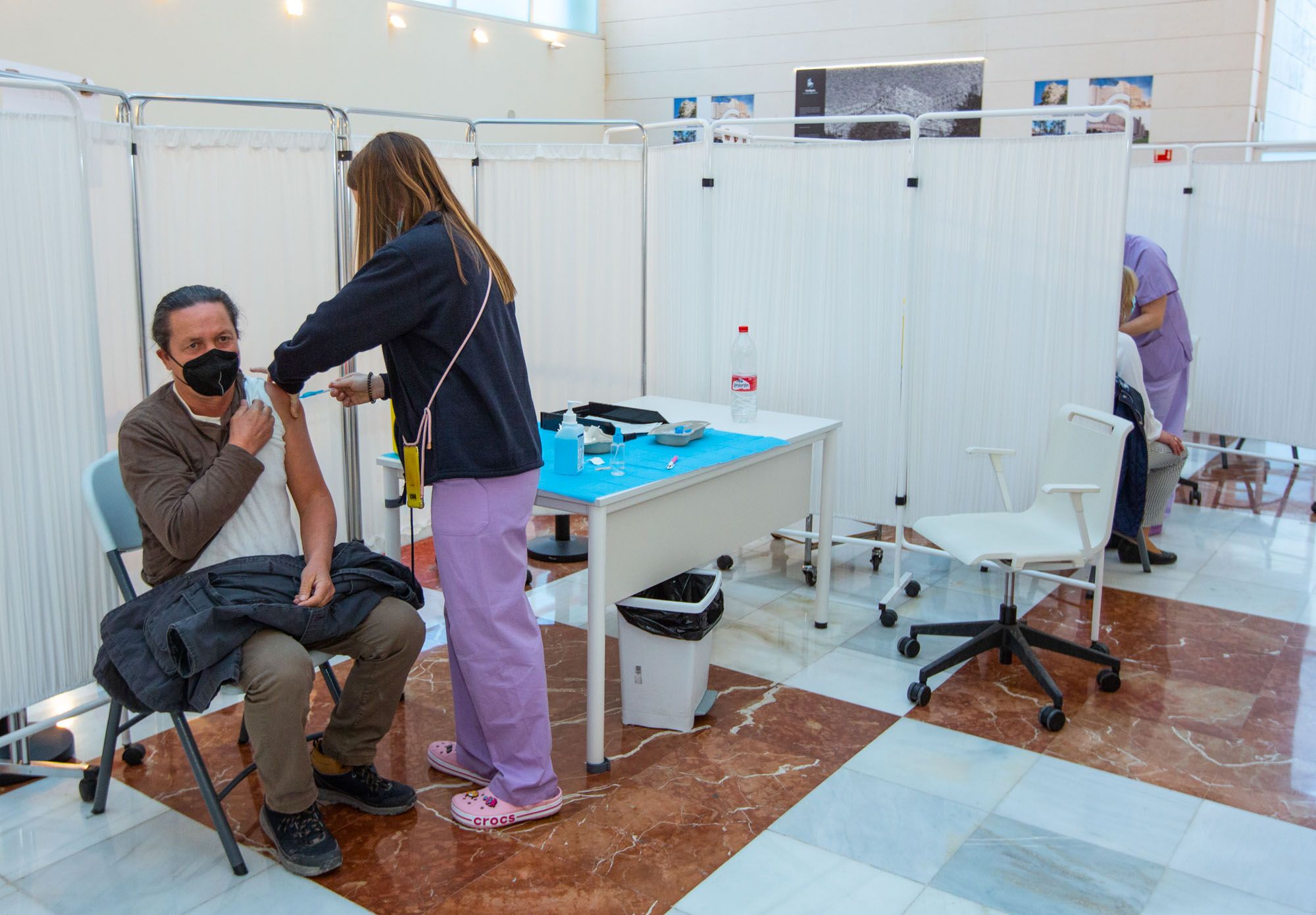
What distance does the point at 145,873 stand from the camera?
219cm

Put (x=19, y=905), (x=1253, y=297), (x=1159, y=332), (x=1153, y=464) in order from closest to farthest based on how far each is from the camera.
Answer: (x=19, y=905) < (x=1153, y=464) < (x=1159, y=332) < (x=1253, y=297)

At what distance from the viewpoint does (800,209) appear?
3.79 m

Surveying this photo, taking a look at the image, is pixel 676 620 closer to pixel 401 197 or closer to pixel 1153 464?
pixel 401 197

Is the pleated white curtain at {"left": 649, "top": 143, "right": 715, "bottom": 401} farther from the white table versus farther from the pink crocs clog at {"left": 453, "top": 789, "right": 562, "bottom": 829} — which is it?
the pink crocs clog at {"left": 453, "top": 789, "right": 562, "bottom": 829}

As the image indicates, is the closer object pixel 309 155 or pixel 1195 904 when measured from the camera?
pixel 1195 904

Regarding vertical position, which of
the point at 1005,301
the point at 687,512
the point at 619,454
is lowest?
the point at 687,512

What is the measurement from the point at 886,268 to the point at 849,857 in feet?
6.82

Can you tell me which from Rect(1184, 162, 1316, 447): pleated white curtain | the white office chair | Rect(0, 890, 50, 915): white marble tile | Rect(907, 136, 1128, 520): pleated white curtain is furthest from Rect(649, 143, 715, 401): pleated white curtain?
Rect(1184, 162, 1316, 447): pleated white curtain

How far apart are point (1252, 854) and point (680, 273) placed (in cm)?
262

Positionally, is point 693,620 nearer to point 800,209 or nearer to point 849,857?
point 849,857

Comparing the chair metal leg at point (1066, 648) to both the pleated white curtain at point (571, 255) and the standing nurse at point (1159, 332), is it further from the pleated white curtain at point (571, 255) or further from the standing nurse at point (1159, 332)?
the pleated white curtain at point (571, 255)

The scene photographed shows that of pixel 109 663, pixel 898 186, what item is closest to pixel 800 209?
pixel 898 186

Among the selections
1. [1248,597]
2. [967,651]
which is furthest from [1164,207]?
[967,651]

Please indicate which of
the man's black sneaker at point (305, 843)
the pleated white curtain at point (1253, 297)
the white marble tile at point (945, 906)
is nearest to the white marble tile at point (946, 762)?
the white marble tile at point (945, 906)
